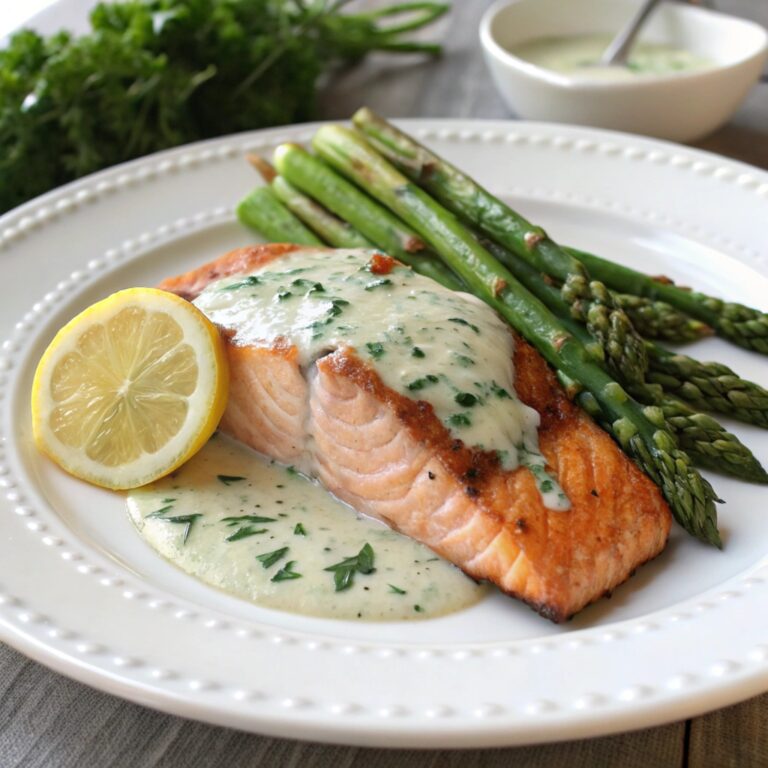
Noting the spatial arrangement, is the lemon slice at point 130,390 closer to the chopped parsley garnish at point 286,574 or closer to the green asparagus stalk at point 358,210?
the chopped parsley garnish at point 286,574

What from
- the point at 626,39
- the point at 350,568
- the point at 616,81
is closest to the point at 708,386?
the point at 350,568

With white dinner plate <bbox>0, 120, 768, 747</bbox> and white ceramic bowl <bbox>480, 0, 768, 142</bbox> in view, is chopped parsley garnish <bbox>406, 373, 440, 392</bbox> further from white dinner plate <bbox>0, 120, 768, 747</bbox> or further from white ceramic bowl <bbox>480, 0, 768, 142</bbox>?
white ceramic bowl <bbox>480, 0, 768, 142</bbox>

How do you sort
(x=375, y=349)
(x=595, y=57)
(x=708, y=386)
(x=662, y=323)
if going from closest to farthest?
(x=375, y=349)
(x=708, y=386)
(x=662, y=323)
(x=595, y=57)

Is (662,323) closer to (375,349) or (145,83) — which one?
(375,349)

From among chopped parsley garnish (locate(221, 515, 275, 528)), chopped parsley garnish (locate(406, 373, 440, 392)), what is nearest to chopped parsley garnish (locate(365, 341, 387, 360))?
chopped parsley garnish (locate(406, 373, 440, 392))

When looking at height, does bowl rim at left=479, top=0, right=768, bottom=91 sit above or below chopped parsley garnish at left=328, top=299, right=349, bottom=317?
below

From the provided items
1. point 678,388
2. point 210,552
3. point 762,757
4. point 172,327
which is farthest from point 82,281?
point 762,757

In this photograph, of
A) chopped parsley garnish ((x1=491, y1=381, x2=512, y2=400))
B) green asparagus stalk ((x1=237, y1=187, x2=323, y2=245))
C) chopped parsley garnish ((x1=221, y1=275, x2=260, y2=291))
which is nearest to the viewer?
chopped parsley garnish ((x1=491, y1=381, x2=512, y2=400))
